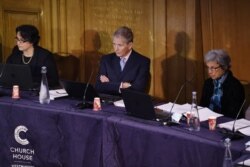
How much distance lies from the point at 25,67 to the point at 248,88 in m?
1.97

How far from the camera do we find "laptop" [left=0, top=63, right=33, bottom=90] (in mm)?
3908

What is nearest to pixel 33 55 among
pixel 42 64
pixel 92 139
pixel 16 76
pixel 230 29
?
pixel 42 64

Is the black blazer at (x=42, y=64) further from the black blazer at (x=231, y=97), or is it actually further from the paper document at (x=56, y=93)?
the black blazer at (x=231, y=97)

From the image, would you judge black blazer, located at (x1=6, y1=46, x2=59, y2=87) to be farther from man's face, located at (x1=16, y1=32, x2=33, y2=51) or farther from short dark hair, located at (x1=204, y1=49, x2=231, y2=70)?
short dark hair, located at (x1=204, y1=49, x2=231, y2=70)

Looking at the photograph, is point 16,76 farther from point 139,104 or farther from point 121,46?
point 139,104

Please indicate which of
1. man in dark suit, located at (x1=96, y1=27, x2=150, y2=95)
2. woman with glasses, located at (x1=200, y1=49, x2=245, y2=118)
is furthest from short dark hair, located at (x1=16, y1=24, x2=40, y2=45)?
woman with glasses, located at (x1=200, y1=49, x2=245, y2=118)

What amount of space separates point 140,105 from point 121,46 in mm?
1101

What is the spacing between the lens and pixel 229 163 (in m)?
2.37

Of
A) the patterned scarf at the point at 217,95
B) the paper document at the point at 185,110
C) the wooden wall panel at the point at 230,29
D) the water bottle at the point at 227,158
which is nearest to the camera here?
the water bottle at the point at 227,158

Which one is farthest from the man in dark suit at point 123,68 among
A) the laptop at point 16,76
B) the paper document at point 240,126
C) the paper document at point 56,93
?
the paper document at point 240,126

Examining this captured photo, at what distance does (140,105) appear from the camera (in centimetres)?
317

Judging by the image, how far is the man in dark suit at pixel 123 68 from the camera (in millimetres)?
4137

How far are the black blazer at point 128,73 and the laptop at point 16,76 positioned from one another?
0.63 meters

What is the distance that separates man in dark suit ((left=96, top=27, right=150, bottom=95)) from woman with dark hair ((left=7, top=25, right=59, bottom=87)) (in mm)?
538
